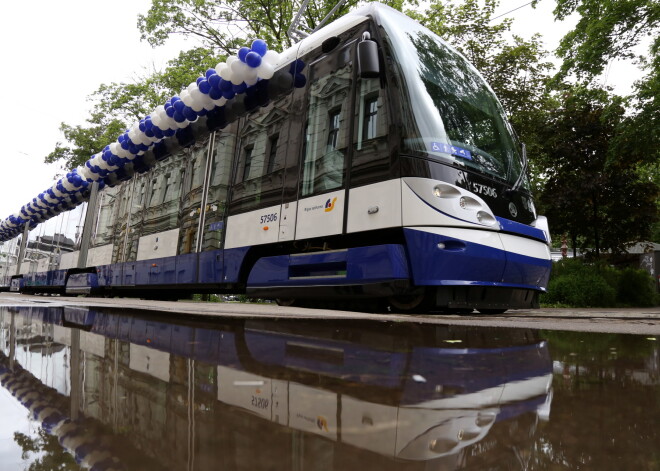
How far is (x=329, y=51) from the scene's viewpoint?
223 inches

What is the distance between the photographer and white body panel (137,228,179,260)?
8055 mm

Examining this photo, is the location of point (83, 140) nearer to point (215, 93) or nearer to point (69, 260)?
point (69, 260)

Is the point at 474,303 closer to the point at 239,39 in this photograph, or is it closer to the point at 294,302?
the point at 294,302

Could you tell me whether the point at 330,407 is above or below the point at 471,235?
below

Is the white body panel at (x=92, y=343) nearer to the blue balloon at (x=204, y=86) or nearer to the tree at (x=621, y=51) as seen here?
the blue balloon at (x=204, y=86)

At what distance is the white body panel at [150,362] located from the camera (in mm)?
1727

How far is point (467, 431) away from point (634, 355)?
1.58 metres

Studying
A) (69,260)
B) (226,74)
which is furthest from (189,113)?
(69,260)

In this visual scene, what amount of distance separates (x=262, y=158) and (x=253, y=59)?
1.30m

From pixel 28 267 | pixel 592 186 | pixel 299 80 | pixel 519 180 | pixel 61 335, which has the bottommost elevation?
pixel 61 335

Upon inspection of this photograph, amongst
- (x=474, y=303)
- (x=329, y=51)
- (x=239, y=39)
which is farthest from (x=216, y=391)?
(x=239, y=39)

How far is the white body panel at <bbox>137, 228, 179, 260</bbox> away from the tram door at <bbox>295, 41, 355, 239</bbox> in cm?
332

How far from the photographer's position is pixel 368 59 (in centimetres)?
483

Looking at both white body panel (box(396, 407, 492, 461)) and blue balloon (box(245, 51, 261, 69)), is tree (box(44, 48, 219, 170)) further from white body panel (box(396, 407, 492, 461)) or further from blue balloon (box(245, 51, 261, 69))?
white body panel (box(396, 407, 492, 461))
